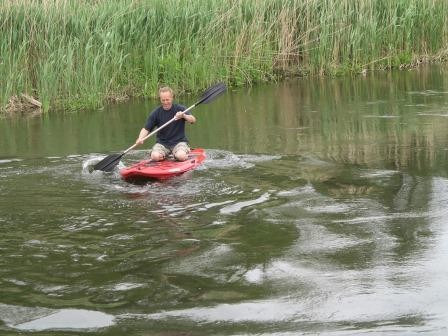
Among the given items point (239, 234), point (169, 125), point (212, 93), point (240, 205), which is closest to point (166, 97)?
point (169, 125)

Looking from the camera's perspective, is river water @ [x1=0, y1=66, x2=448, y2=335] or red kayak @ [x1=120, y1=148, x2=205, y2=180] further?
red kayak @ [x1=120, y1=148, x2=205, y2=180]

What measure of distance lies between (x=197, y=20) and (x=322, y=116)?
13.4 ft

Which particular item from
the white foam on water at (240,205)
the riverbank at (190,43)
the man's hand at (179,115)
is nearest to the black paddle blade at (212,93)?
the man's hand at (179,115)

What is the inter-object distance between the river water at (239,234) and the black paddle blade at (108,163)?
0.09 m

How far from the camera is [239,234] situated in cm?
689

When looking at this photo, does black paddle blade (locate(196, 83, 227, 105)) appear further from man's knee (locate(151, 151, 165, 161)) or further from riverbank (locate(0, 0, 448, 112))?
riverbank (locate(0, 0, 448, 112))

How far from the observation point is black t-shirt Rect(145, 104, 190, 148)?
10.4m

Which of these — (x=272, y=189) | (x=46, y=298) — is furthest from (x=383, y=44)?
(x=46, y=298)

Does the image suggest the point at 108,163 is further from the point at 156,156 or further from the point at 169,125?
the point at 169,125

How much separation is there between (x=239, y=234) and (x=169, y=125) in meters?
3.74

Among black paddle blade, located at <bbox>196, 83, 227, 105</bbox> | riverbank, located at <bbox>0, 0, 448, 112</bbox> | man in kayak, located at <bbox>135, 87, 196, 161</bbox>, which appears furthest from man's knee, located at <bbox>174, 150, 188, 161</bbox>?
riverbank, located at <bbox>0, 0, 448, 112</bbox>

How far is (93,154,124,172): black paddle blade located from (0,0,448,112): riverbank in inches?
204

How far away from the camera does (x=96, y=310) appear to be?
17.1 feet

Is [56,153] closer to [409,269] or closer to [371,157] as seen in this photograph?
[371,157]
